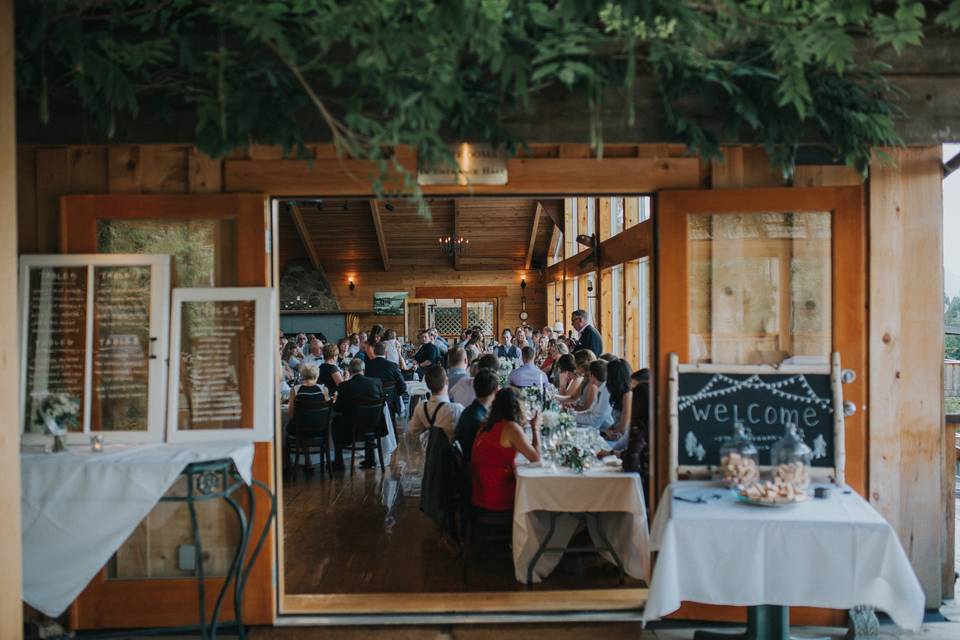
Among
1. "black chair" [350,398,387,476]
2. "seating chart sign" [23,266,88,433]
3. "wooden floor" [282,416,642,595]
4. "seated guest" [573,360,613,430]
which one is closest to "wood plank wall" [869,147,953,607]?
"wooden floor" [282,416,642,595]

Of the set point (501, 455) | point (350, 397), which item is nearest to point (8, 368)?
point (501, 455)

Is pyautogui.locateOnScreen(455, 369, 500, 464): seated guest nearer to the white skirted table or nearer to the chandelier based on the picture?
the white skirted table

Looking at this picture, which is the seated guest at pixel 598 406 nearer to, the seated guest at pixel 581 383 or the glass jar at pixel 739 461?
the seated guest at pixel 581 383

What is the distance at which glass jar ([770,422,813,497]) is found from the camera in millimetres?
3549

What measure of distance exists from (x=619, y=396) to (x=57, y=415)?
4.12 metres

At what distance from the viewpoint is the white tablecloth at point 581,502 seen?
4555 millimetres

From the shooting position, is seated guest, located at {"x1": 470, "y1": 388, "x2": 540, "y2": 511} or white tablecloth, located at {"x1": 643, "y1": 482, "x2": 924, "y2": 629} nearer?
white tablecloth, located at {"x1": 643, "y1": 482, "x2": 924, "y2": 629}

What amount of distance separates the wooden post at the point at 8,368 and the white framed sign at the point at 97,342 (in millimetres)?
1013

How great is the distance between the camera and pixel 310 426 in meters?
7.72

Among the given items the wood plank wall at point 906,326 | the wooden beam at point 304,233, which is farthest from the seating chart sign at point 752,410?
the wooden beam at point 304,233

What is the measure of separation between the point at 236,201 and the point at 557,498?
2458 millimetres

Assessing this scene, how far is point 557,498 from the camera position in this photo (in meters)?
4.60

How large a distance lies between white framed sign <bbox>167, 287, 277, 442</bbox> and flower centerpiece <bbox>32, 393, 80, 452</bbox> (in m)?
0.46

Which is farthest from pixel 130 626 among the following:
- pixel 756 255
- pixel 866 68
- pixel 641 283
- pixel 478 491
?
pixel 641 283
